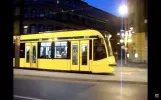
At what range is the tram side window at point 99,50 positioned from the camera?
60.8 ft

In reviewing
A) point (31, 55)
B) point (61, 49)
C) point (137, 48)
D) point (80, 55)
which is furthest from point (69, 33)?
point (137, 48)

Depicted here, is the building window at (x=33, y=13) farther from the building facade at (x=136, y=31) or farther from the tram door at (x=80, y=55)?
the tram door at (x=80, y=55)

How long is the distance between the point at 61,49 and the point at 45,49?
169cm

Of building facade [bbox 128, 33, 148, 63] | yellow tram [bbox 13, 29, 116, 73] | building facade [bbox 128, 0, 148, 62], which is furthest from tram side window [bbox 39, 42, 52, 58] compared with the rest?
building facade [bbox 128, 33, 148, 63]

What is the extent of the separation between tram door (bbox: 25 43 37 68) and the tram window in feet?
7.39

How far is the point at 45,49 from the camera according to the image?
862 inches

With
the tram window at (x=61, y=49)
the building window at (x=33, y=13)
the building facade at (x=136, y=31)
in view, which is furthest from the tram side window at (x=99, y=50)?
the building window at (x=33, y=13)

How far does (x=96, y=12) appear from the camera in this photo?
67.9 meters

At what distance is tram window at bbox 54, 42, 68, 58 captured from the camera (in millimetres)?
20453

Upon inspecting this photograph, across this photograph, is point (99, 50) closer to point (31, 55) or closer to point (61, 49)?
point (61, 49)

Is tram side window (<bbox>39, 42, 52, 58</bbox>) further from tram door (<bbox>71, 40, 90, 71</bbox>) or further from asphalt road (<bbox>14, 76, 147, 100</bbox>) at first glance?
asphalt road (<bbox>14, 76, 147, 100</bbox>)
